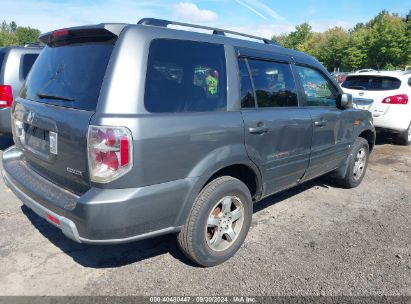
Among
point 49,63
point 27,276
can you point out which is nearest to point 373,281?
point 27,276

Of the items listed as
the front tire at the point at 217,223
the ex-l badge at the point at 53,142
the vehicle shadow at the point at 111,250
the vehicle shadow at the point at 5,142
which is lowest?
the vehicle shadow at the point at 5,142

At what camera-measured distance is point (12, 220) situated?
392cm

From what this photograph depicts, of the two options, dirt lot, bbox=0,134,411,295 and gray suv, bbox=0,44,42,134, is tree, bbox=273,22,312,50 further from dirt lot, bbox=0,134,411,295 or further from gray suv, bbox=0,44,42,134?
dirt lot, bbox=0,134,411,295

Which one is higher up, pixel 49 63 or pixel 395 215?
pixel 49 63

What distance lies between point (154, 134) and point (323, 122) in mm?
2398

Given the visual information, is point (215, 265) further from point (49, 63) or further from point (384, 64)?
point (384, 64)

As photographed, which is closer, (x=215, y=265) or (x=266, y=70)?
(x=215, y=265)

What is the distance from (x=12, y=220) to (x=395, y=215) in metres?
4.37

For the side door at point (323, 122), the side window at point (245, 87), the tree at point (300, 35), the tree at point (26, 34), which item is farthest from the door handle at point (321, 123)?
the tree at point (26, 34)

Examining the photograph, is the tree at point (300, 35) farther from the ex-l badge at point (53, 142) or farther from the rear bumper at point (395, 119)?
the ex-l badge at point (53, 142)

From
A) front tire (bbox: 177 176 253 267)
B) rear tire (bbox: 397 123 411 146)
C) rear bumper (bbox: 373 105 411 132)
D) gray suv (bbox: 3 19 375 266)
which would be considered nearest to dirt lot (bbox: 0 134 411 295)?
front tire (bbox: 177 176 253 267)

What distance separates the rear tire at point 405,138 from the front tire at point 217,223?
6.21m

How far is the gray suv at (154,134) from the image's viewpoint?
2410mm

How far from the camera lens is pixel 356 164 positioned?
5305mm
